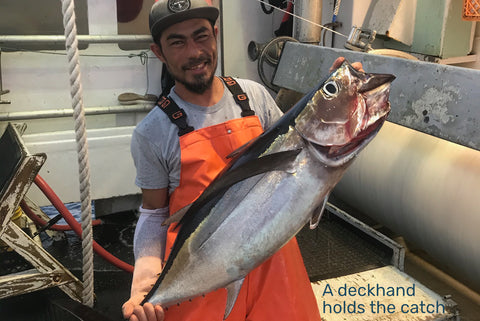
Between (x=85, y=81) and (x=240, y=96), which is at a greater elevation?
(x=240, y=96)

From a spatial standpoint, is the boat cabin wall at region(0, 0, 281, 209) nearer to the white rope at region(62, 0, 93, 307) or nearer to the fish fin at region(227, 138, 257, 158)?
the white rope at region(62, 0, 93, 307)

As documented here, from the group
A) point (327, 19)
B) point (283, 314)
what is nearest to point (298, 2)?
point (327, 19)

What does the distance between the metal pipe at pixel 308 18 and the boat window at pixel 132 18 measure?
136 centimetres

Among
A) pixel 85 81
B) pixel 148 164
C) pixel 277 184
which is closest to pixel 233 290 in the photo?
pixel 277 184

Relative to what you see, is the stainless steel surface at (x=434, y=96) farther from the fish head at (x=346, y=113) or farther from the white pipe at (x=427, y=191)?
the fish head at (x=346, y=113)

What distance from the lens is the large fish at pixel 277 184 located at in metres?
1.10

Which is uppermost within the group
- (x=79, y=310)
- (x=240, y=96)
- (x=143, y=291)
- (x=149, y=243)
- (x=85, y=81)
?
(x=240, y=96)

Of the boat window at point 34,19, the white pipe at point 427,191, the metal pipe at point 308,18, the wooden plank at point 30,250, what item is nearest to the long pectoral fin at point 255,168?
the white pipe at point 427,191

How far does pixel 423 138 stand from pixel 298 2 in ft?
5.88

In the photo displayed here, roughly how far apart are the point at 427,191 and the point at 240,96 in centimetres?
143

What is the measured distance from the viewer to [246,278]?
5.42 ft

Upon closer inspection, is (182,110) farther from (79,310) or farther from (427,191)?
(427,191)

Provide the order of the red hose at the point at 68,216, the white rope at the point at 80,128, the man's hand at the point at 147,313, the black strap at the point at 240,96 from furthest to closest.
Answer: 1. the red hose at the point at 68,216
2. the black strap at the point at 240,96
3. the white rope at the point at 80,128
4. the man's hand at the point at 147,313

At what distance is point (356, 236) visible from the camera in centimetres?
330
